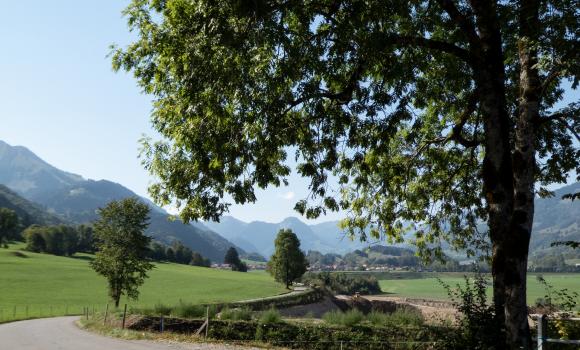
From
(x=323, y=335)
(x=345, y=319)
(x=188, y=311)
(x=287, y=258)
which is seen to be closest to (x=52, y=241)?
(x=287, y=258)

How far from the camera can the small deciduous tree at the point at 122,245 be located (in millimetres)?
40875

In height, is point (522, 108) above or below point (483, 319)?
above

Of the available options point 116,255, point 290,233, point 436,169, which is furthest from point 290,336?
point 290,233

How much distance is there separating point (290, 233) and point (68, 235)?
3490 inches

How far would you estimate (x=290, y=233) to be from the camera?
97.2 metres

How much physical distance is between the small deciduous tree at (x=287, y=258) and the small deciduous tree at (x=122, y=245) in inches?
2107

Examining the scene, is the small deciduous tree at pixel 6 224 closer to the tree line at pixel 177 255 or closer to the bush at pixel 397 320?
the tree line at pixel 177 255

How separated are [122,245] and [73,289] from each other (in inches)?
1926

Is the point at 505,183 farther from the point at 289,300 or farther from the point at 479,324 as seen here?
the point at 289,300

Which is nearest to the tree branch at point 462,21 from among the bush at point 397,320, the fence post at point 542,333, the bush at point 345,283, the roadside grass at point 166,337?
the fence post at point 542,333

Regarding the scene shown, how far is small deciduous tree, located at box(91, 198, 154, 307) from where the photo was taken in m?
40.9

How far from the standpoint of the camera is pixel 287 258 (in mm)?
95625

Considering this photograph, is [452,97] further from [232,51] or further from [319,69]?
[232,51]

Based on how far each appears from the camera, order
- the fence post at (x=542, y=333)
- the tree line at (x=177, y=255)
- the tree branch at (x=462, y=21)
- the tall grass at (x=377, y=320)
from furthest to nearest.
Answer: the tree line at (x=177, y=255), the tall grass at (x=377, y=320), the tree branch at (x=462, y=21), the fence post at (x=542, y=333)
